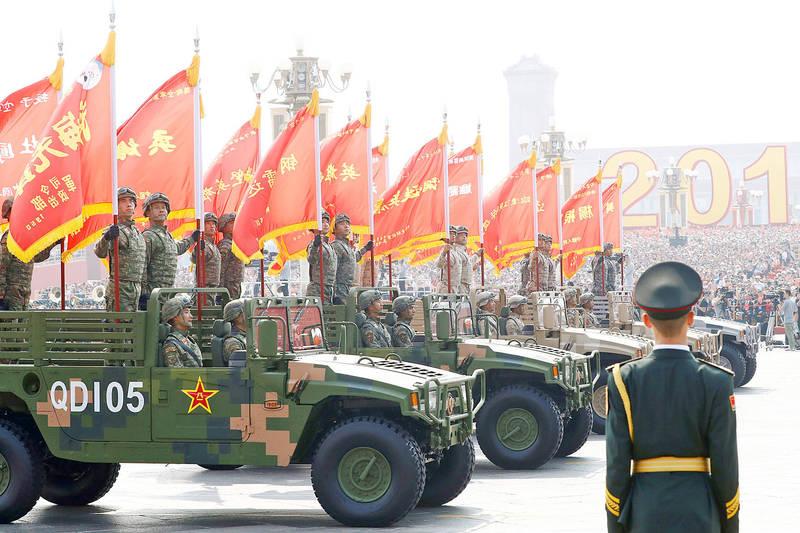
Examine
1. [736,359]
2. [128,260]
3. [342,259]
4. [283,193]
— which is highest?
[283,193]

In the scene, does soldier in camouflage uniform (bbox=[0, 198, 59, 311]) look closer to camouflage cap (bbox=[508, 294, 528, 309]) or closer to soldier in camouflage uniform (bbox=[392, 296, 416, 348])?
soldier in camouflage uniform (bbox=[392, 296, 416, 348])

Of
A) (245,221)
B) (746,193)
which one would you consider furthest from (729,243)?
(245,221)

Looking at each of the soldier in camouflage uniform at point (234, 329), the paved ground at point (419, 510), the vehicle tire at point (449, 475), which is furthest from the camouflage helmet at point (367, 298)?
the vehicle tire at point (449, 475)

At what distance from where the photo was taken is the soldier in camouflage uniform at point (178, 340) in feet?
33.0

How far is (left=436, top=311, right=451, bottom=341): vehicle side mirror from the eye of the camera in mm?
12695

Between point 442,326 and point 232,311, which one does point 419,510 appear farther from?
point 442,326

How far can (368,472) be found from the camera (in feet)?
31.4

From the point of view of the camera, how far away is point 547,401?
12.9 m

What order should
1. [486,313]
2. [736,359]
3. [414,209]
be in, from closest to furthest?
[486,313], [414,209], [736,359]

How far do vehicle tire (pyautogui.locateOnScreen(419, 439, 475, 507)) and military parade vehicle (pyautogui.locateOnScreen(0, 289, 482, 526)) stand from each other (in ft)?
0.83

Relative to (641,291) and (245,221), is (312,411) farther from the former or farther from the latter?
(245,221)

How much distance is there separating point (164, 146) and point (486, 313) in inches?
155

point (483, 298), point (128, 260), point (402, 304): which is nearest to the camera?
point (128, 260)

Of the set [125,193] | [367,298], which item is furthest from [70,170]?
[367,298]
